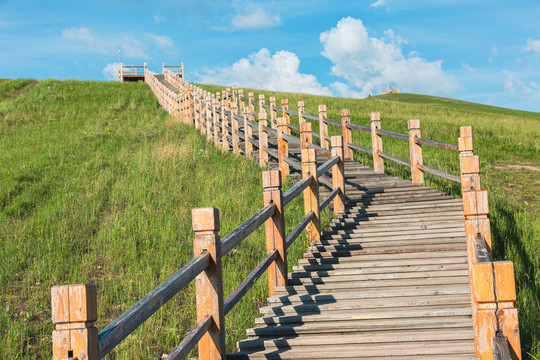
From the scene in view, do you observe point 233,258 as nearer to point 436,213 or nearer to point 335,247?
point 335,247

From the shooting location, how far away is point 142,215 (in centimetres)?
970

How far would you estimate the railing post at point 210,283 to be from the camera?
4.11 m

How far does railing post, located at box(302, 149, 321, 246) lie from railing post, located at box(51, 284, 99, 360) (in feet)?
18.0

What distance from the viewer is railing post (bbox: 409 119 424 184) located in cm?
1080

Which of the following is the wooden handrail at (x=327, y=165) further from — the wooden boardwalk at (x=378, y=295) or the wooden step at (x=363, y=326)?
the wooden step at (x=363, y=326)

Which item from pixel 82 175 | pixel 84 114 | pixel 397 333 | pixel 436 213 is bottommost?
pixel 397 333

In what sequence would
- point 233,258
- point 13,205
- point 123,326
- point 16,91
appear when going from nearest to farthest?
1. point 123,326
2. point 233,258
3. point 13,205
4. point 16,91

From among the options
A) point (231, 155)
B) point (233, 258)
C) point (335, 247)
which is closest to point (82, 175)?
point (231, 155)

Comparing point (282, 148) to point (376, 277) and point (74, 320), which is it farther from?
point (74, 320)

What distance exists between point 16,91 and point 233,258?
34.7 m

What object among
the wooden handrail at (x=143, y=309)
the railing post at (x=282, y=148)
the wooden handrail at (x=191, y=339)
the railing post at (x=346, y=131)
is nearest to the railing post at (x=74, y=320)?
the wooden handrail at (x=143, y=309)

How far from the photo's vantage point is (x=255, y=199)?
1037 cm

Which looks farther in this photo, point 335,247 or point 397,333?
point 335,247

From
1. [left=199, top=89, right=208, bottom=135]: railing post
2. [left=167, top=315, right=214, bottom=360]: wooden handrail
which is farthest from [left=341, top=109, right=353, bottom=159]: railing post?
[left=167, top=315, right=214, bottom=360]: wooden handrail
